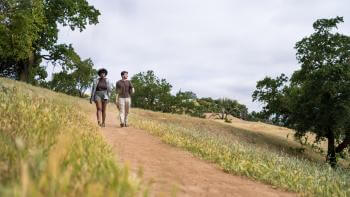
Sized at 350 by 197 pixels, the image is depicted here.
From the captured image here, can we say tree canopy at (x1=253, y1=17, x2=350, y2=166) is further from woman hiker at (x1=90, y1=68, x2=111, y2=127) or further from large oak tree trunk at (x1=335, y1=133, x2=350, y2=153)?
woman hiker at (x1=90, y1=68, x2=111, y2=127)

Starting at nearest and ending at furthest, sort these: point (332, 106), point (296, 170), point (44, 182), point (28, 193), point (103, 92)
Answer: point (28, 193) < point (44, 182) < point (296, 170) < point (103, 92) < point (332, 106)

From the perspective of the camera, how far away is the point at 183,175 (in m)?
8.58

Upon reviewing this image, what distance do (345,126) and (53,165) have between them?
36.2 meters

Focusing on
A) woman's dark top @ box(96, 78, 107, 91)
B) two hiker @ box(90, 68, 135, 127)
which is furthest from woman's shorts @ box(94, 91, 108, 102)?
woman's dark top @ box(96, 78, 107, 91)

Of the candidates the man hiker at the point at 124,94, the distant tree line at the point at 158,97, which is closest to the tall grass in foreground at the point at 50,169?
the man hiker at the point at 124,94

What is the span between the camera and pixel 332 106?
34.5 m

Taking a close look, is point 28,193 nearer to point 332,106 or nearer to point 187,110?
point 332,106

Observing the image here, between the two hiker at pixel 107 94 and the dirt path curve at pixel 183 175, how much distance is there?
16.9 feet

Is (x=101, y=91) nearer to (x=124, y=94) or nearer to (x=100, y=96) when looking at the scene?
(x=100, y=96)

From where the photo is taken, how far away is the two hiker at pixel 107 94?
17219 mm

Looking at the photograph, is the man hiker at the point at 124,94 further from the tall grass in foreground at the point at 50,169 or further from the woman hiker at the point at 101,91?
the tall grass in foreground at the point at 50,169

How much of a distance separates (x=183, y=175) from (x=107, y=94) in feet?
30.5

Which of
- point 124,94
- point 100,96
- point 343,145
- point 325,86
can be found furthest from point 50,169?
point 343,145

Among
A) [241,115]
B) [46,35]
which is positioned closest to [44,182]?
[46,35]
